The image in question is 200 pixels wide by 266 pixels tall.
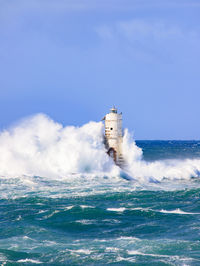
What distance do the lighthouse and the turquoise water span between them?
260 inches

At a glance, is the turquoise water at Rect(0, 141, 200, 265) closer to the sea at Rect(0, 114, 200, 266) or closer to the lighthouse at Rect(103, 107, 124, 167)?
the sea at Rect(0, 114, 200, 266)

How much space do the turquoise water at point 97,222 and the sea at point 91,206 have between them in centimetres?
4

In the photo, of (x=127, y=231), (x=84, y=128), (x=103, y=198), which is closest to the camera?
(x=127, y=231)

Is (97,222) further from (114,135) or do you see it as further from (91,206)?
(114,135)

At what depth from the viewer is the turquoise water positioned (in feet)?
59.5

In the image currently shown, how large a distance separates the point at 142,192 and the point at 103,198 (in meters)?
3.49

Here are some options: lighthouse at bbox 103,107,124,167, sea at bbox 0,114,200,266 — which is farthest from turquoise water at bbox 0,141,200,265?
lighthouse at bbox 103,107,124,167

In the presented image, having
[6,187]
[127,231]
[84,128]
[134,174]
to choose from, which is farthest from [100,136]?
[127,231]

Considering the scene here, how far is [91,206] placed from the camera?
89.5 feet

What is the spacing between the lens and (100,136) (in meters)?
44.0

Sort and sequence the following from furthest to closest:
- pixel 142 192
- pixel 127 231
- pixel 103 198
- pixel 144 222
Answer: pixel 142 192 → pixel 103 198 → pixel 144 222 → pixel 127 231

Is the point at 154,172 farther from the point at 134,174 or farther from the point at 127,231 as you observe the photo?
the point at 127,231

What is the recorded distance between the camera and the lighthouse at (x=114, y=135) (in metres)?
43.2

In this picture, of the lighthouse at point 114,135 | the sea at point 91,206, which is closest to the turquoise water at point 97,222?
the sea at point 91,206
